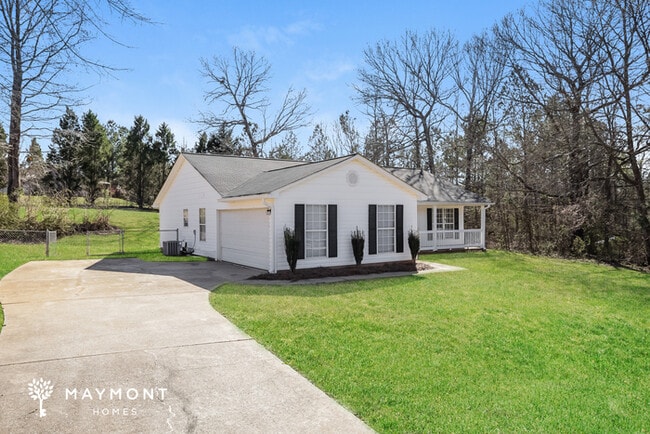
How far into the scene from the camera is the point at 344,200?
1360cm

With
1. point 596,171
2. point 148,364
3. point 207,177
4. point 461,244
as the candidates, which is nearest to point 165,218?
point 207,177

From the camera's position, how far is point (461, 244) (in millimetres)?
20766

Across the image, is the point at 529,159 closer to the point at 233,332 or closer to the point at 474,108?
the point at 474,108

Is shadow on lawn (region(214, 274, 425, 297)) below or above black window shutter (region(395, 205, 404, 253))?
below

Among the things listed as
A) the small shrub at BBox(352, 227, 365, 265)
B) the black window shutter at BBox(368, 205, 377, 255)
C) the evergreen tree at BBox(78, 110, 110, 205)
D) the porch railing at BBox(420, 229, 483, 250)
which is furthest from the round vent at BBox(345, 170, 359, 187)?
the evergreen tree at BBox(78, 110, 110, 205)

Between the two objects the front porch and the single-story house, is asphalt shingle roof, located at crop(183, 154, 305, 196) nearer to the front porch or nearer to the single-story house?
the single-story house

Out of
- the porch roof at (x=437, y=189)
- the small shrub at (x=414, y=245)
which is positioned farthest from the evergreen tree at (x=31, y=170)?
the small shrub at (x=414, y=245)

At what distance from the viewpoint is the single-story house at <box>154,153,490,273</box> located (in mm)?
12758

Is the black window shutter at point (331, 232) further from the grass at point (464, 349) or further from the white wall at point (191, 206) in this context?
the white wall at point (191, 206)

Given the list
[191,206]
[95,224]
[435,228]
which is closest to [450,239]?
[435,228]

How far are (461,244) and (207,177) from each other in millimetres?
12332

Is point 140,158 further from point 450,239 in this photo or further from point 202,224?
point 450,239

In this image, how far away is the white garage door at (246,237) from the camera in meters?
13.3

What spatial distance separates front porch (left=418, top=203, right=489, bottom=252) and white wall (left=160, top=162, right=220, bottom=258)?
9432mm
